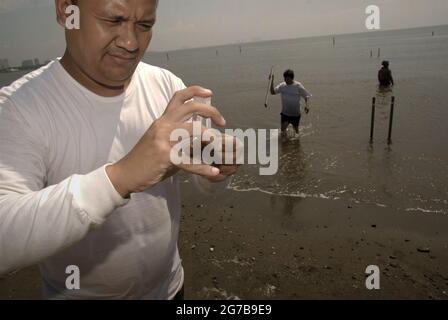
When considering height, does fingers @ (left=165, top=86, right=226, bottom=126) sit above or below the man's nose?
below

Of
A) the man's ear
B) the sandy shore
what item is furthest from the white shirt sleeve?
the sandy shore

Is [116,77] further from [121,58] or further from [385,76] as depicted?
[385,76]

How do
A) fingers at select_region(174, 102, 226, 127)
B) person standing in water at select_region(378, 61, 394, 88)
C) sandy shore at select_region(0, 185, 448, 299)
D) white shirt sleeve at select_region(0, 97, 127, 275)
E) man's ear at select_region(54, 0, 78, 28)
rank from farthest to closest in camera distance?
person standing in water at select_region(378, 61, 394, 88)
sandy shore at select_region(0, 185, 448, 299)
man's ear at select_region(54, 0, 78, 28)
fingers at select_region(174, 102, 226, 127)
white shirt sleeve at select_region(0, 97, 127, 275)

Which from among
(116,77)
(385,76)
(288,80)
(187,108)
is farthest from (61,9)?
(385,76)

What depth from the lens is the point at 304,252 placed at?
238 inches

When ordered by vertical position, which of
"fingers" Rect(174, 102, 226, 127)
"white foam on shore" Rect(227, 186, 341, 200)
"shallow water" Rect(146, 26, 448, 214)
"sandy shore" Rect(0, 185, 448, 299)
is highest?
"fingers" Rect(174, 102, 226, 127)

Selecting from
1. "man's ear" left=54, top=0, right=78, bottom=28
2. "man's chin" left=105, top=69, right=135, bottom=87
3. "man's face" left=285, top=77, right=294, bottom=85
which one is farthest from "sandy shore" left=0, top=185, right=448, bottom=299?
"man's face" left=285, top=77, right=294, bottom=85

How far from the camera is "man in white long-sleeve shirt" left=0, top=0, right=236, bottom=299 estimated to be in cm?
109

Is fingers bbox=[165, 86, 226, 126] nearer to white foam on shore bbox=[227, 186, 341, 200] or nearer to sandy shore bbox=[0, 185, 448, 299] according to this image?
sandy shore bbox=[0, 185, 448, 299]

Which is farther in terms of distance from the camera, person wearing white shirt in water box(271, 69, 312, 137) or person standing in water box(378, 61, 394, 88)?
person standing in water box(378, 61, 394, 88)

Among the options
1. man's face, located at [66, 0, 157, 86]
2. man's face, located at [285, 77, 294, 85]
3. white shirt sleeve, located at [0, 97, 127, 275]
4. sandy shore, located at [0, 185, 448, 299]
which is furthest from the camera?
man's face, located at [285, 77, 294, 85]

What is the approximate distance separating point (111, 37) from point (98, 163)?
0.69 metres

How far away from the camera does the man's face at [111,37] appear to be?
1.53 meters
